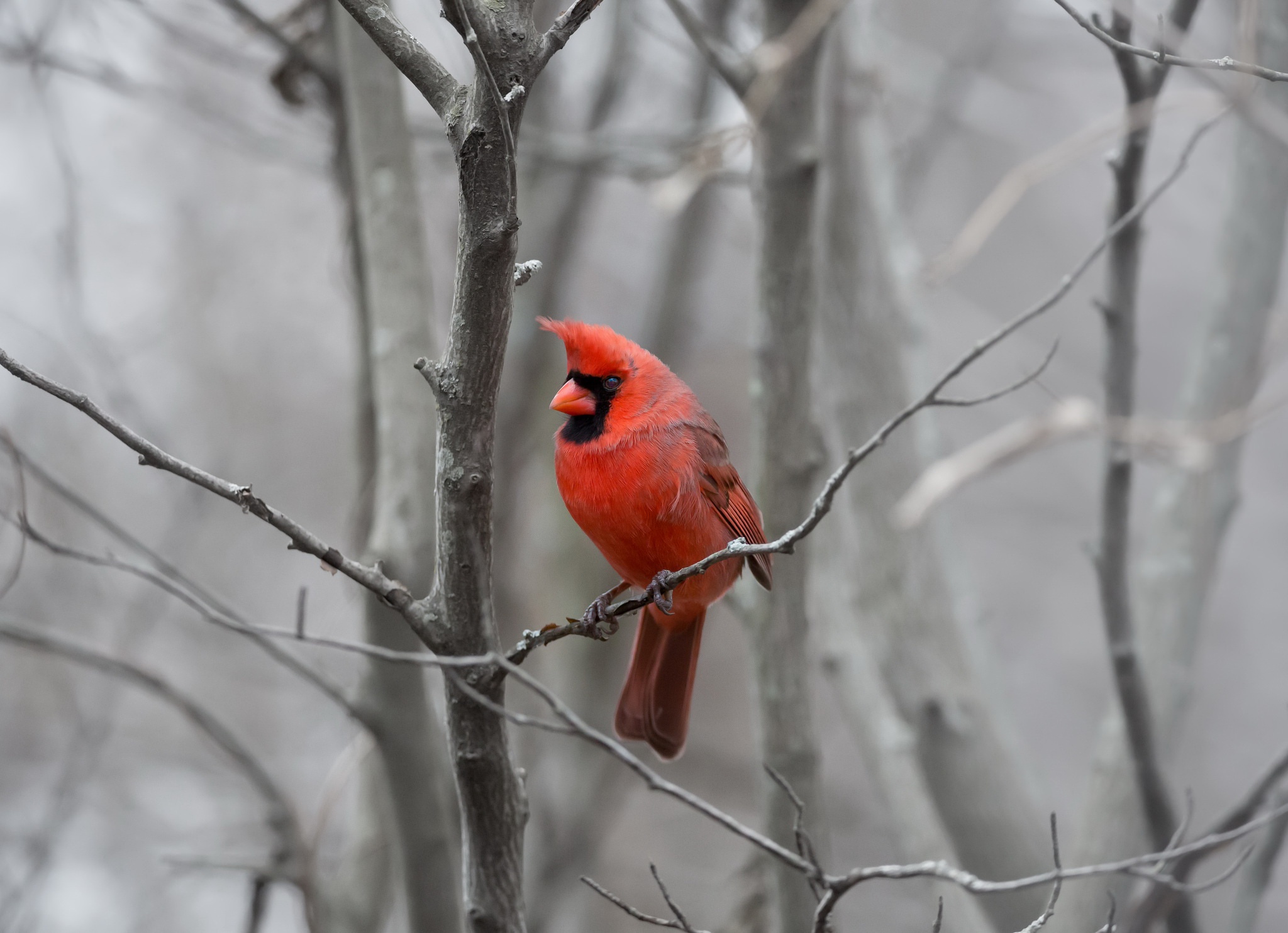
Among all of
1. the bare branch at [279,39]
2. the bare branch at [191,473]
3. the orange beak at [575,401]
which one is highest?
the bare branch at [279,39]

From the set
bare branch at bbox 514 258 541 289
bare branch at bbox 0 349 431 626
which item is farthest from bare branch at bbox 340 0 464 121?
bare branch at bbox 0 349 431 626

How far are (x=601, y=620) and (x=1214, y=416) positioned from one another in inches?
93.4

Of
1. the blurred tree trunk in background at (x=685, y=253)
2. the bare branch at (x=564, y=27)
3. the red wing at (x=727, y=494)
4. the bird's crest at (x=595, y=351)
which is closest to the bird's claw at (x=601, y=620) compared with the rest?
the red wing at (x=727, y=494)

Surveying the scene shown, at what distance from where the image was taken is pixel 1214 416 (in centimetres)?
355

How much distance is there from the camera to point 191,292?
7.00 metres

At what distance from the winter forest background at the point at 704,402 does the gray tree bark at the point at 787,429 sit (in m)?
0.05

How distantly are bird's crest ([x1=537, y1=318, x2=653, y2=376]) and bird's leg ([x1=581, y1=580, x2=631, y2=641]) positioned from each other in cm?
53

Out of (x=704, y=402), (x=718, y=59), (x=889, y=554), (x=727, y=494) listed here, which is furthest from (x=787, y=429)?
(x=704, y=402)

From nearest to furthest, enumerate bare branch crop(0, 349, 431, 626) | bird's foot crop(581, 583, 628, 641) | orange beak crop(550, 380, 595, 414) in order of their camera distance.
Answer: bare branch crop(0, 349, 431, 626) → bird's foot crop(581, 583, 628, 641) → orange beak crop(550, 380, 595, 414)

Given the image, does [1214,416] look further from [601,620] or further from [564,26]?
[564,26]

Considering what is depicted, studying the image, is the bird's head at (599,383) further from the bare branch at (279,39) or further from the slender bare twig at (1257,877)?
the slender bare twig at (1257,877)

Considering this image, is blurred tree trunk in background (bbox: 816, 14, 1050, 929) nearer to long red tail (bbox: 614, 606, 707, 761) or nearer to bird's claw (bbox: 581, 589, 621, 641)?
long red tail (bbox: 614, 606, 707, 761)

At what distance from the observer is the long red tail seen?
283 cm

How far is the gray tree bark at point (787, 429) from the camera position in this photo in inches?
110
